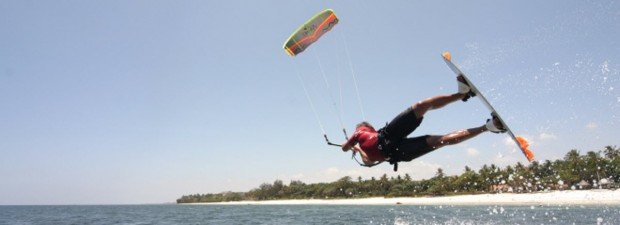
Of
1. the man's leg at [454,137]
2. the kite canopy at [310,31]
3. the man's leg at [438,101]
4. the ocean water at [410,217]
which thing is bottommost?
the ocean water at [410,217]

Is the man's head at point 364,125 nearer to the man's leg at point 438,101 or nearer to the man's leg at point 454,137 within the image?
the man's leg at point 454,137

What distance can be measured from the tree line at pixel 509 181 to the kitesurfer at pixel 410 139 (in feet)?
256

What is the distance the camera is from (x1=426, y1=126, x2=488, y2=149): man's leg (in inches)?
318

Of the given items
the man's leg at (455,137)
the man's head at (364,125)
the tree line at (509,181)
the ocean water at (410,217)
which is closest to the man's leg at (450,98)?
the man's leg at (455,137)

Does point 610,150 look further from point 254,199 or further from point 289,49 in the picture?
point 254,199

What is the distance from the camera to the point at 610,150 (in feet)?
270

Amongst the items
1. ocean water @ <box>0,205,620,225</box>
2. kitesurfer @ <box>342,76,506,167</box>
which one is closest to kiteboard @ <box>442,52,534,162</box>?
kitesurfer @ <box>342,76,506,167</box>

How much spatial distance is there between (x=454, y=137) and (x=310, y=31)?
17.5 ft

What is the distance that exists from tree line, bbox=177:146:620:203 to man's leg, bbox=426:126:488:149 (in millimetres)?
77707

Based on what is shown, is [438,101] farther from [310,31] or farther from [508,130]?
[310,31]

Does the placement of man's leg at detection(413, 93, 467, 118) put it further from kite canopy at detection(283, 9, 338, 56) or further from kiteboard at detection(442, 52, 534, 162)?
kite canopy at detection(283, 9, 338, 56)

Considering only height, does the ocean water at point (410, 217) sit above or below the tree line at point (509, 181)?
below

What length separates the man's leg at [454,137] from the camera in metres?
8.09

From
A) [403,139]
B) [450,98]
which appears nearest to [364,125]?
[403,139]
